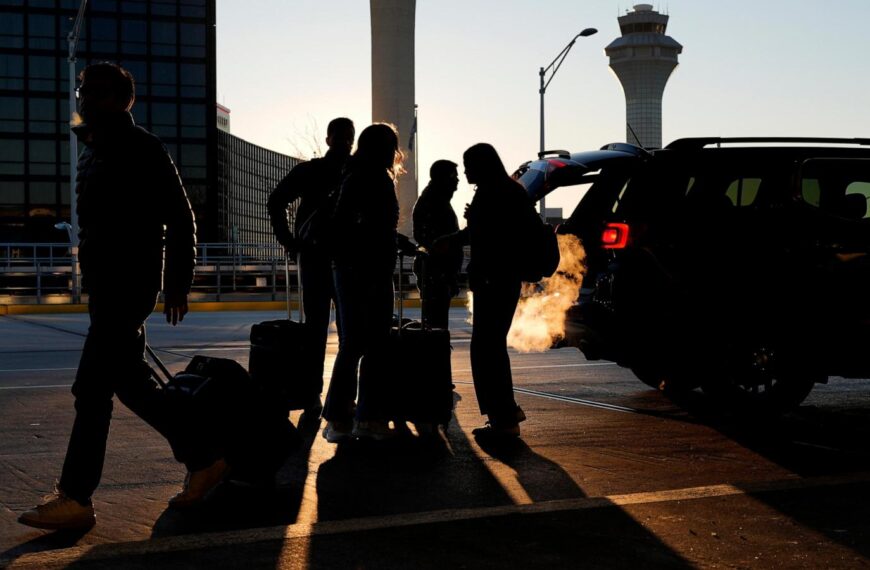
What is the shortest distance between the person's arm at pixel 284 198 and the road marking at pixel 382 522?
3.03 meters

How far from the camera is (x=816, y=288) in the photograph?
289 inches

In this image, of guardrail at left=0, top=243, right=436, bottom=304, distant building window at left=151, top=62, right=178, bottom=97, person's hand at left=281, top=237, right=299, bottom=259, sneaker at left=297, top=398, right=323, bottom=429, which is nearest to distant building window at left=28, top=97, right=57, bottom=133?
distant building window at left=151, top=62, right=178, bottom=97

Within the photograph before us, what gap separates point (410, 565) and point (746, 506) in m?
1.65

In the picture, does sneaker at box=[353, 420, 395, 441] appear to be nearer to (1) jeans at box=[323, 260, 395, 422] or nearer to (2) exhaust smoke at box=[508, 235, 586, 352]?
(1) jeans at box=[323, 260, 395, 422]

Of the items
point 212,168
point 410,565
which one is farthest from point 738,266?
point 212,168

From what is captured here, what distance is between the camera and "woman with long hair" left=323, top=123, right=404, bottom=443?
22.5ft

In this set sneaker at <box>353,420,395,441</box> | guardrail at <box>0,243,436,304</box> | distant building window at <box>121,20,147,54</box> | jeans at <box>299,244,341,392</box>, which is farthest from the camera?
distant building window at <box>121,20,147,54</box>

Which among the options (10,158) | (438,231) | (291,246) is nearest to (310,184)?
(291,246)

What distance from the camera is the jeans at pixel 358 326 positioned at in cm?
686

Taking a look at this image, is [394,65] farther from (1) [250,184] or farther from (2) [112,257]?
(2) [112,257]

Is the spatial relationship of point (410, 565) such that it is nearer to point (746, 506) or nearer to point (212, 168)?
point (746, 506)

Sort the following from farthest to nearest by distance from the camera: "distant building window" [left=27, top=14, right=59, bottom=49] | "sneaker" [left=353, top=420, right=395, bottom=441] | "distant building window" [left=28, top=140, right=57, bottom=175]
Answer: "distant building window" [left=28, top=140, right=57, bottom=175], "distant building window" [left=27, top=14, right=59, bottom=49], "sneaker" [left=353, top=420, right=395, bottom=441]

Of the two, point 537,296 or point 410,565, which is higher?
point 537,296

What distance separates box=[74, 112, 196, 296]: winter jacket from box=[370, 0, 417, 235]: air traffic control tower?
246 ft
